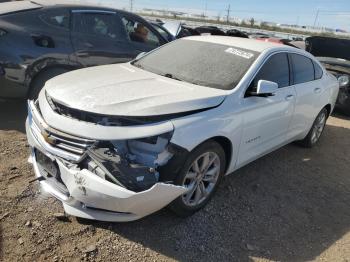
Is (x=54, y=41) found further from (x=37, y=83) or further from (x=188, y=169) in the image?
(x=188, y=169)

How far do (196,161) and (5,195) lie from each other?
1814 millimetres

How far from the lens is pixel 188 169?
3.32 meters

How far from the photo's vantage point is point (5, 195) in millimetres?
3643

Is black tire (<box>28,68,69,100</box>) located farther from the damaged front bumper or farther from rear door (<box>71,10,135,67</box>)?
the damaged front bumper

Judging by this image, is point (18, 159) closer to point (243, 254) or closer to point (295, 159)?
point (243, 254)

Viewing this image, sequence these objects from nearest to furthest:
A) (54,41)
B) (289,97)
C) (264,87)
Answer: (264,87), (289,97), (54,41)

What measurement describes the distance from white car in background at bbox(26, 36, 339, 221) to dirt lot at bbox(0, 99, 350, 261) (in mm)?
245

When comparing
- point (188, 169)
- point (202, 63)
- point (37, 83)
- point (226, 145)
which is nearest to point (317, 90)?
point (202, 63)

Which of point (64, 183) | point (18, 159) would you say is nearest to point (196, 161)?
point (64, 183)

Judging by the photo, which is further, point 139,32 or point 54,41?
point 139,32

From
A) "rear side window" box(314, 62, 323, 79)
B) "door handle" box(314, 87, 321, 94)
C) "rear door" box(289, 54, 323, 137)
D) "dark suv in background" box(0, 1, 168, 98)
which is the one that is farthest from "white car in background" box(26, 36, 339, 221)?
"dark suv in background" box(0, 1, 168, 98)

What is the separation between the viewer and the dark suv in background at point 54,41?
5137 millimetres

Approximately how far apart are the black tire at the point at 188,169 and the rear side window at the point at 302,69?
1900mm

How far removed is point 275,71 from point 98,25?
299 cm
